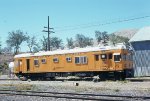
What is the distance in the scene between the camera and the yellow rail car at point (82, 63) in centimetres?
3212

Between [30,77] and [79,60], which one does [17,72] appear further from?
[79,60]

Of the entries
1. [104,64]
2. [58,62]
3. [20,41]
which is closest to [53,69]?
[58,62]

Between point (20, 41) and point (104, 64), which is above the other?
point (20, 41)

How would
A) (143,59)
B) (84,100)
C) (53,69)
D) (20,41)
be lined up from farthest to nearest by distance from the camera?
(20,41) → (143,59) → (53,69) → (84,100)

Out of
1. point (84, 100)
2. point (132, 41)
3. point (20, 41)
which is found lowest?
point (84, 100)

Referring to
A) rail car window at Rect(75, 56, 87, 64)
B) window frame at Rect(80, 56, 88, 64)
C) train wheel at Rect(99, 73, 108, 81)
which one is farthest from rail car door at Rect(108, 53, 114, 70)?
rail car window at Rect(75, 56, 87, 64)

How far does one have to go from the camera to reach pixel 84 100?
1647cm

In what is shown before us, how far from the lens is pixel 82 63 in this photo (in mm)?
34062

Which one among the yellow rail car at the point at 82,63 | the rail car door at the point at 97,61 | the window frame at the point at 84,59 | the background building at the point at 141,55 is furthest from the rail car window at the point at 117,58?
the background building at the point at 141,55

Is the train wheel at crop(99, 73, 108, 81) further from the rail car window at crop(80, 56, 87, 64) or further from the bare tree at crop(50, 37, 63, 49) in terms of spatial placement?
the bare tree at crop(50, 37, 63, 49)

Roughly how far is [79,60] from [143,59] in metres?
11.9

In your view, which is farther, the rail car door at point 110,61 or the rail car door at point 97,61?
the rail car door at point 97,61

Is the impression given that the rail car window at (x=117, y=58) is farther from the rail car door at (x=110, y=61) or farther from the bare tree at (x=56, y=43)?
the bare tree at (x=56, y=43)

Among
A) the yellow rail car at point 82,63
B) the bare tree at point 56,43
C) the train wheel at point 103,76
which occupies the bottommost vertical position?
the train wheel at point 103,76
